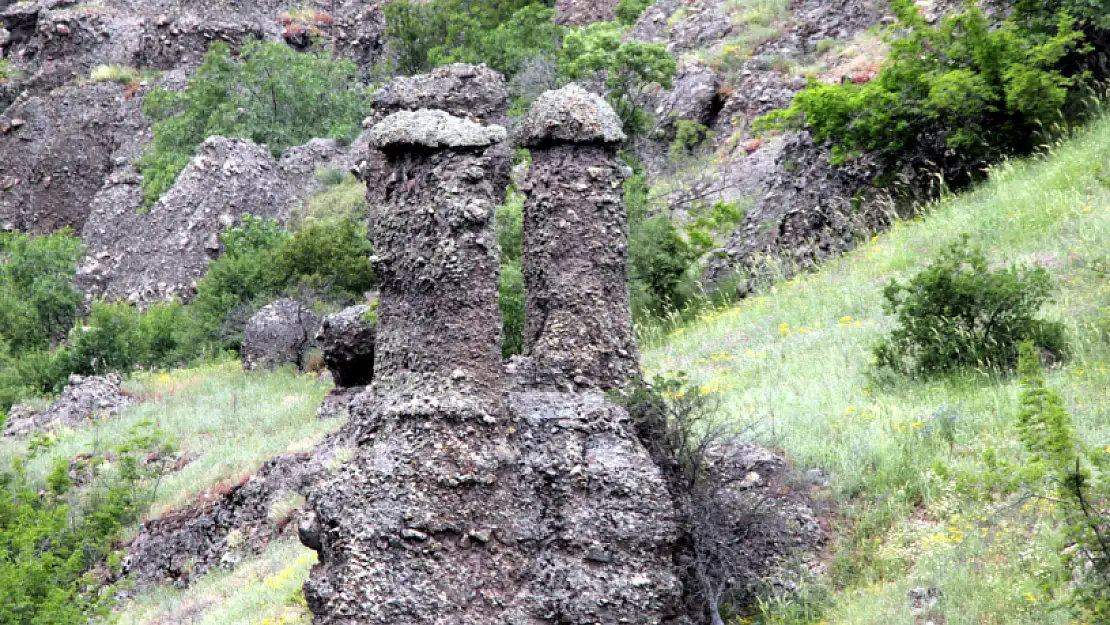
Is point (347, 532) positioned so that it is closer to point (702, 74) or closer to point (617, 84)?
point (617, 84)

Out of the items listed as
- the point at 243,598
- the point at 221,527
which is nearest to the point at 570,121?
the point at 243,598

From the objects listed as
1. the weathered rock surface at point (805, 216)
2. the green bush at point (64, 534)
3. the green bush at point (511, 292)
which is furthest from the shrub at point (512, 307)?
the green bush at point (64, 534)

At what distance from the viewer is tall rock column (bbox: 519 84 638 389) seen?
7484 millimetres

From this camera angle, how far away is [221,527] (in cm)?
1399

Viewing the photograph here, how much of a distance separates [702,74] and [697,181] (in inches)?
245

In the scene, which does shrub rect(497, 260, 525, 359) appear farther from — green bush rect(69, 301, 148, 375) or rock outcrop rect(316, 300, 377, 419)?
green bush rect(69, 301, 148, 375)

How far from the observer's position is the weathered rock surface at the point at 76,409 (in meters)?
20.4

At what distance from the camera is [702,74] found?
30.0m

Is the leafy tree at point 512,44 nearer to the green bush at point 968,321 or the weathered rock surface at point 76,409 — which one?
the weathered rock surface at point 76,409

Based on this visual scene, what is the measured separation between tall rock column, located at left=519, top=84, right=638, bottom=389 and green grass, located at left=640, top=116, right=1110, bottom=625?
1253 millimetres

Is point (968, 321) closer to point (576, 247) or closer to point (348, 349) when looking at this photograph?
point (576, 247)

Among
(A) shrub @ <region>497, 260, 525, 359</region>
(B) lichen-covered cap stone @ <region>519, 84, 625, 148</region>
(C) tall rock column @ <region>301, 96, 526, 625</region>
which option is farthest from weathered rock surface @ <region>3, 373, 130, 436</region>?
(C) tall rock column @ <region>301, 96, 526, 625</region>

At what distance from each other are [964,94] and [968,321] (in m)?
6.80

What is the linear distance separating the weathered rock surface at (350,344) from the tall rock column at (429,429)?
33.0 feet
